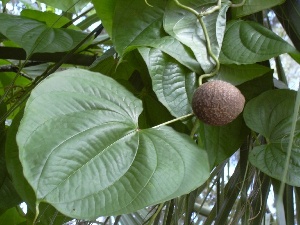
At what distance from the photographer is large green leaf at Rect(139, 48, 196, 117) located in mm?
472

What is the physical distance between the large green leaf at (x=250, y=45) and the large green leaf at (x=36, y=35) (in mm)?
206

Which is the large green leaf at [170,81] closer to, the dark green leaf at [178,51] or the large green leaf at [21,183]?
the dark green leaf at [178,51]

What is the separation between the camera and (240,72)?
50 centimetres

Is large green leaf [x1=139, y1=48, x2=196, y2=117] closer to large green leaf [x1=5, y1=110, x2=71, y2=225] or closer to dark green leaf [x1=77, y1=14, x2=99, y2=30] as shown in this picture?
large green leaf [x1=5, y1=110, x2=71, y2=225]

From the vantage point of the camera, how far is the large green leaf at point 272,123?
1.58 ft

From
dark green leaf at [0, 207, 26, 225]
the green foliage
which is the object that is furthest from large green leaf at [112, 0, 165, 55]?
dark green leaf at [0, 207, 26, 225]

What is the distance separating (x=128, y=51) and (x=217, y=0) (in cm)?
11

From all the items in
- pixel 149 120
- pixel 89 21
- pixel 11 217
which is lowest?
pixel 11 217

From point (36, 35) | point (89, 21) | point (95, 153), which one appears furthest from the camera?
point (89, 21)

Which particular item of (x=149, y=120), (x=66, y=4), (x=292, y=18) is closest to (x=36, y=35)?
(x=66, y=4)

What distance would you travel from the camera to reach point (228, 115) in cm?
42

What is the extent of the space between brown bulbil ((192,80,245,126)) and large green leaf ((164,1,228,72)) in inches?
2.7

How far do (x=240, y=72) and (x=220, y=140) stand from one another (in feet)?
0.22

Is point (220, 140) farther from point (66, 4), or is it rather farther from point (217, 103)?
point (66, 4)
